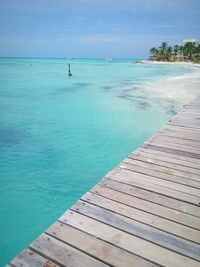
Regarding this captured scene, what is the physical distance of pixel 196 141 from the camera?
516 cm

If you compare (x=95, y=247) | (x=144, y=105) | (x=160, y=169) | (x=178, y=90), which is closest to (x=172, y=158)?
(x=160, y=169)

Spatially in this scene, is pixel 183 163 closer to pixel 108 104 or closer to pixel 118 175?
pixel 118 175

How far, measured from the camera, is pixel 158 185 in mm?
3402

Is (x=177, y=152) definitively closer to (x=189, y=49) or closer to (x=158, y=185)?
(x=158, y=185)

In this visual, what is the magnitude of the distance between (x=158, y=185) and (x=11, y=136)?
7.54 m

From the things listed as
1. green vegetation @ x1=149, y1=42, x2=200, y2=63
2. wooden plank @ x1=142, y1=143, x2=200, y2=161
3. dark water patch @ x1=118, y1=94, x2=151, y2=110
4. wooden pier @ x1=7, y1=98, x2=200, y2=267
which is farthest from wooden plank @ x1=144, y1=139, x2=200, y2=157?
green vegetation @ x1=149, y1=42, x2=200, y2=63

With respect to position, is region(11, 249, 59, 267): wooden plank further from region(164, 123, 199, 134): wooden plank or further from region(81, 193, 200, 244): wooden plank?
region(164, 123, 199, 134): wooden plank

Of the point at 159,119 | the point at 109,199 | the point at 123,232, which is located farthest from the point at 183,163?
the point at 159,119

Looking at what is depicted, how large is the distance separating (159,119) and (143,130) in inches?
72.2

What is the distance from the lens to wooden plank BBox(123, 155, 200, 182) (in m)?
3.63

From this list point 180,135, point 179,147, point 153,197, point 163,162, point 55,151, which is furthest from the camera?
point 55,151

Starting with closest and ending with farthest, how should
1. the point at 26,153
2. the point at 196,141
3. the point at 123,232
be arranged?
1. the point at 123,232
2. the point at 196,141
3. the point at 26,153

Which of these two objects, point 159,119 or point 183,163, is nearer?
point 183,163

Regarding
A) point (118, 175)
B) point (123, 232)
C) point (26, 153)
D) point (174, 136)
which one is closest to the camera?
point (123, 232)
